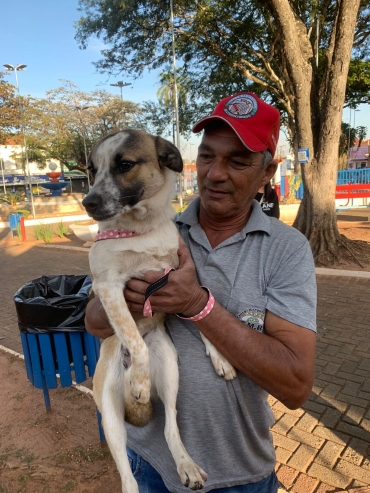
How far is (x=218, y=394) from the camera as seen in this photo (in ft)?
5.08

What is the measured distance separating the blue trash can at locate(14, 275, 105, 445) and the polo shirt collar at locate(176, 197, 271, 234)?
1.76 meters

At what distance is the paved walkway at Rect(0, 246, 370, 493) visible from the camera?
281cm

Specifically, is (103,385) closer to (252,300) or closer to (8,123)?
(252,300)

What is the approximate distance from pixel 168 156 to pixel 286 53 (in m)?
7.29

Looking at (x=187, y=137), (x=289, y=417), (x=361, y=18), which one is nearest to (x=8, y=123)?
(x=187, y=137)

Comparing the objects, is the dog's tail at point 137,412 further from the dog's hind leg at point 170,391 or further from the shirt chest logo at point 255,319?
the shirt chest logo at point 255,319

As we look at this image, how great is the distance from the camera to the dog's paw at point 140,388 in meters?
1.80

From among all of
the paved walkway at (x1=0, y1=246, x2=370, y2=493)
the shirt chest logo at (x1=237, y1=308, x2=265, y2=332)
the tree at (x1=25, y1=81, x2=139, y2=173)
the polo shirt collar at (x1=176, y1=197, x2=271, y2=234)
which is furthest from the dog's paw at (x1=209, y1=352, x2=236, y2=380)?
the tree at (x1=25, y1=81, x2=139, y2=173)

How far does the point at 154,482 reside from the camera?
1775 mm

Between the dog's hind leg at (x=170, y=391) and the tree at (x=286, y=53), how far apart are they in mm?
7163

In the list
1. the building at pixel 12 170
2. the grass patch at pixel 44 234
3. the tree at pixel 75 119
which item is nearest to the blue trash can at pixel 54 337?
the grass patch at pixel 44 234

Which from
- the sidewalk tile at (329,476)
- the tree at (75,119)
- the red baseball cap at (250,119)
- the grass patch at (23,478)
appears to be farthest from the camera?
the tree at (75,119)

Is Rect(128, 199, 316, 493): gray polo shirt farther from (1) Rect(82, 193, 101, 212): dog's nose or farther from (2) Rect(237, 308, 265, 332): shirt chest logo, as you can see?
(1) Rect(82, 193, 101, 212): dog's nose

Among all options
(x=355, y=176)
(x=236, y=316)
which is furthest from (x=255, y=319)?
(x=355, y=176)
